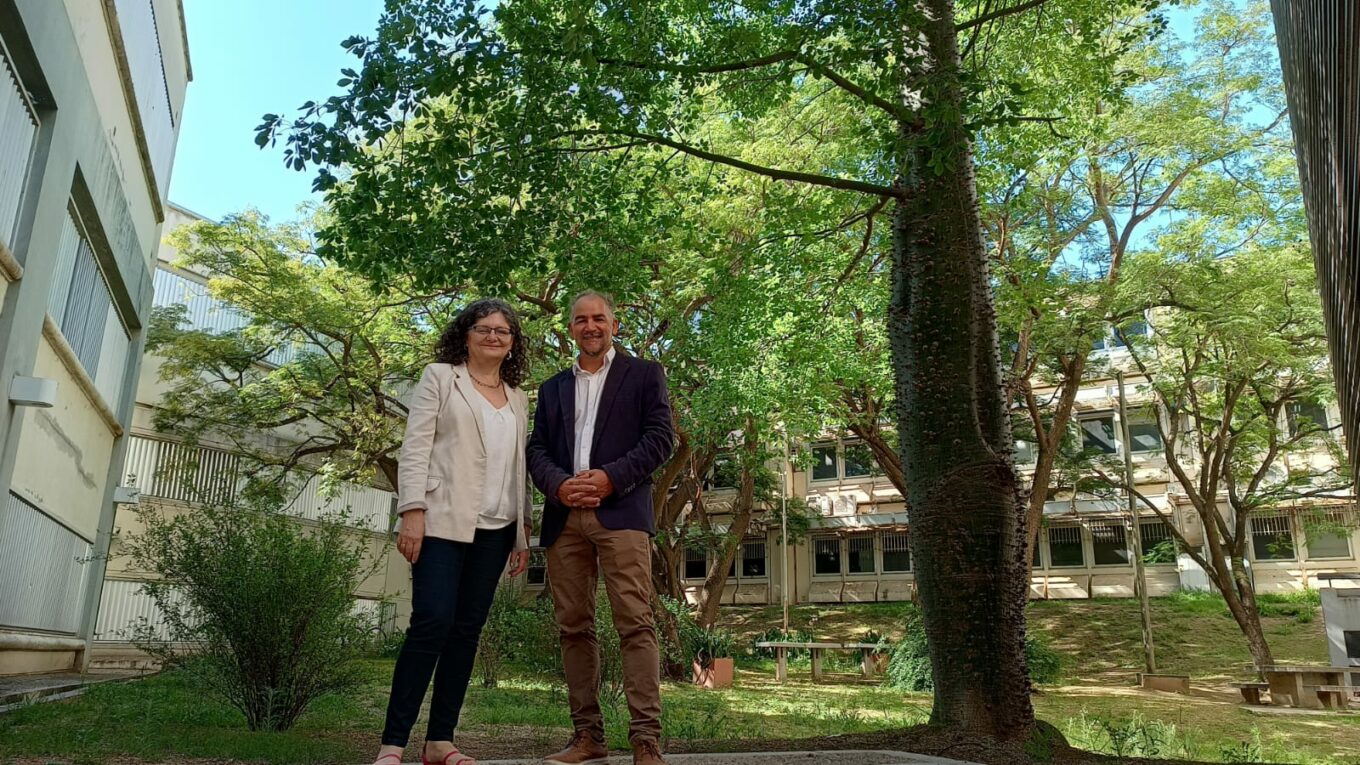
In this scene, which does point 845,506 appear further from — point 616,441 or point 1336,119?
point 616,441

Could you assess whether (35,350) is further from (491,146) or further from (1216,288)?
(1216,288)

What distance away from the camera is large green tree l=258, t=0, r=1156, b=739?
17.9ft

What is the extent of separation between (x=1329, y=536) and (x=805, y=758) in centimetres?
2998

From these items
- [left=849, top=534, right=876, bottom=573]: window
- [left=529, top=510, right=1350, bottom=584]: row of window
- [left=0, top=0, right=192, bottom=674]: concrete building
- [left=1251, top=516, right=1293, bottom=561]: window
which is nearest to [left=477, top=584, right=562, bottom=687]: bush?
[left=0, top=0, right=192, bottom=674]: concrete building

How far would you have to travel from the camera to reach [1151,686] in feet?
60.7

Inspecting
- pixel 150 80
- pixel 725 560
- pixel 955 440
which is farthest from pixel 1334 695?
pixel 150 80

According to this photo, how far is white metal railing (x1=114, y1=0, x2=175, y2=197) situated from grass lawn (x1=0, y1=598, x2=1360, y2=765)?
7824 mm

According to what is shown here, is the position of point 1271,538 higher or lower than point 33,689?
higher

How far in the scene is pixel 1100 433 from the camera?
3169 cm

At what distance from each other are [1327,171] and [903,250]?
89.2 inches

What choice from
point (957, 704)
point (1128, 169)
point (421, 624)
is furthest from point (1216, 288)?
point (421, 624)

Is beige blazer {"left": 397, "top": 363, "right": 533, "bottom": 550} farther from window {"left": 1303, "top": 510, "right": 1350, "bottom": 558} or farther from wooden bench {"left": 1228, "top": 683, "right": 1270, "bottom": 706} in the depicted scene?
window {"left": 1303, "top": 510, "right": 1350, "bottom": 558}

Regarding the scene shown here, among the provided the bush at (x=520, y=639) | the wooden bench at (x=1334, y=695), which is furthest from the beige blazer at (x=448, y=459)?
the wooden bench at (x=1334, y=695)

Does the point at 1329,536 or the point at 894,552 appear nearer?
the point at 1329,536
